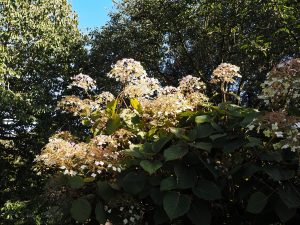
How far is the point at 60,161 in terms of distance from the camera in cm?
239

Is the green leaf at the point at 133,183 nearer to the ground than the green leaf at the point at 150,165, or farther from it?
nearer to the ground

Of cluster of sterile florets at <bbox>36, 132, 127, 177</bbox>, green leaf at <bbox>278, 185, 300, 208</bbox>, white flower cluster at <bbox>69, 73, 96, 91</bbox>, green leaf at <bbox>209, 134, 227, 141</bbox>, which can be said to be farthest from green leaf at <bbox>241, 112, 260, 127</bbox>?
white flower cluster at <bbox>69, 73, 96, 91</bbox>

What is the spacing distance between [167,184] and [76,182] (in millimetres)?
470

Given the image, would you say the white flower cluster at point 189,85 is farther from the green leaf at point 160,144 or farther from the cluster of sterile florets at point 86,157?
the green leaf at point 160,144

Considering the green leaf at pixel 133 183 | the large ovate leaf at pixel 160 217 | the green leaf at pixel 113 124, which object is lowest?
the large ovate leaf at pixel 160 217

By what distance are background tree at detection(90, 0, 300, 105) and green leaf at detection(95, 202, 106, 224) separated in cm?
805

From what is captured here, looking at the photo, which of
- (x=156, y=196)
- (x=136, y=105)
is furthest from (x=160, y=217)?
(x=136, y=105)

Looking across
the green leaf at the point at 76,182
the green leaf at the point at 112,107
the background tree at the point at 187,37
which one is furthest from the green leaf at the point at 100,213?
the background tree at the point at 187,37

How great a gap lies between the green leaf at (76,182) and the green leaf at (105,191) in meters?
0.10

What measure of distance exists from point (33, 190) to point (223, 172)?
10.2 metres

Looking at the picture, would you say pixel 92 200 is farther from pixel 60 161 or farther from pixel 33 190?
pixel 33 190

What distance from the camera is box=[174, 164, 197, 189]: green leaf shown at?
2113 millimetres

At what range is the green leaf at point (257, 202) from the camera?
2.04m

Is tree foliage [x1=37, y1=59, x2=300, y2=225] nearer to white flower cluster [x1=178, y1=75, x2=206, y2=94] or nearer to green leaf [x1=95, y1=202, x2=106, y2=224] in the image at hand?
green leaf [x1=95, y1=202, x2=106, y2=224]
